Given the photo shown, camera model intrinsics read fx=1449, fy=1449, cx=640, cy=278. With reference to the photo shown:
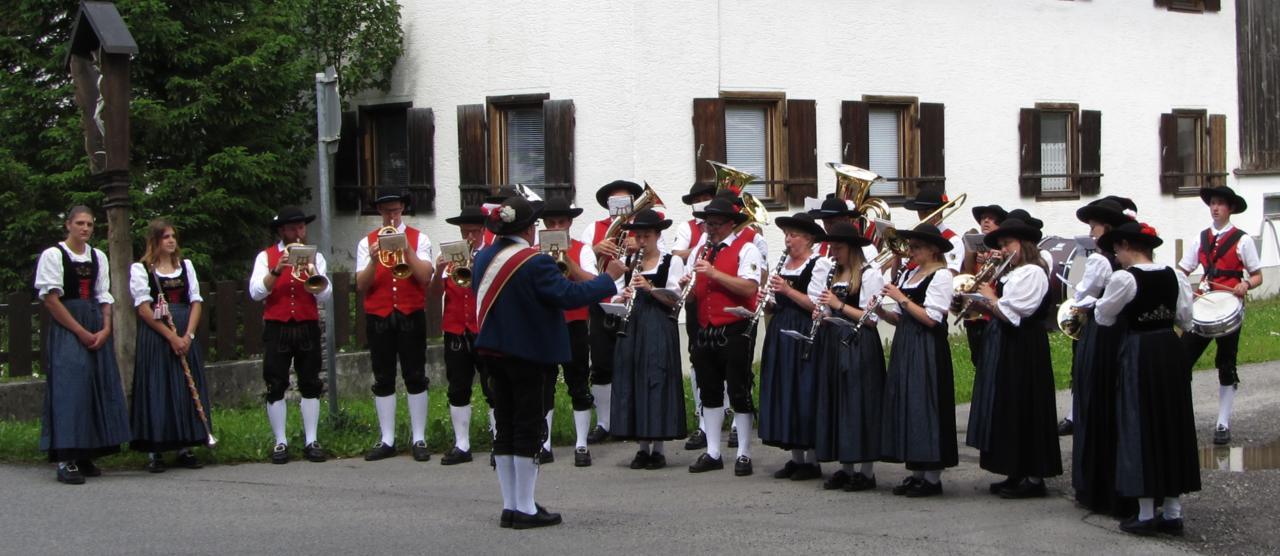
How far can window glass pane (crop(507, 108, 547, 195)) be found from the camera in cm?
1622

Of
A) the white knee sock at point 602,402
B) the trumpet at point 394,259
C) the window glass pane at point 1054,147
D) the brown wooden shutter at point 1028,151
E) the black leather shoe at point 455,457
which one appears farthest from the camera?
the window glass pane at point 1054,147

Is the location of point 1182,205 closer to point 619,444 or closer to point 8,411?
point 619,444

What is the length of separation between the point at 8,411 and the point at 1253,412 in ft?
35.3

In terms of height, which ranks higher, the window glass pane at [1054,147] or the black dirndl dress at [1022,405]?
the window glass pane at [1054,147]

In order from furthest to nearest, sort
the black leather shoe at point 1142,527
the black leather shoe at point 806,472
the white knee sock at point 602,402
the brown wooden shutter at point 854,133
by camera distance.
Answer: the brown wooden shutter at point 854,133, the white knee sock at point 602,402, the black leather shoe at point 806,472, the black leather shoe at point 1142,527

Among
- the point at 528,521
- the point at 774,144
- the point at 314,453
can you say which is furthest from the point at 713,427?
the point at 774,144

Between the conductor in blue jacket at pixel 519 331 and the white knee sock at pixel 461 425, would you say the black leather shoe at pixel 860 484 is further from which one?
the white knee sock at pixel 461 425

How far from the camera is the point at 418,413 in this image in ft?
35.5

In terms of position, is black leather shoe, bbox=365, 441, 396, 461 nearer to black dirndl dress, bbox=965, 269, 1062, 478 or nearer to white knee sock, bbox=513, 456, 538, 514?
white knee sock, bbox=513, 456, 538, 514

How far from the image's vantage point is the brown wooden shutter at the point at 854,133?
56.4 ft

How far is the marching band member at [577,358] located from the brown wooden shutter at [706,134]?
5082mm

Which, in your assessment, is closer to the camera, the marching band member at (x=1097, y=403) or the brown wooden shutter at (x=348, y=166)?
the marching band member at (x=1097, y=403)

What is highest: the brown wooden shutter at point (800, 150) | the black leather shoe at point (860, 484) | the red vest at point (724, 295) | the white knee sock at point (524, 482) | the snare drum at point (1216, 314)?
the brown wooden shutter at point (800, 150)

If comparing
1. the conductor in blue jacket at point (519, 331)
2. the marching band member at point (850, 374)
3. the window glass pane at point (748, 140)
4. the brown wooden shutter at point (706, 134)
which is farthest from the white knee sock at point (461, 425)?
the window glass pane at point (748, 140)
